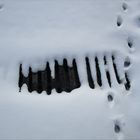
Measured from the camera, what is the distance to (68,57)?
2611mm

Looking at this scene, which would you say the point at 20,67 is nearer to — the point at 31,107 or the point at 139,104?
the point at 31,107

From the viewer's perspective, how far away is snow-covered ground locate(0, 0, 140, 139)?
7.21ft

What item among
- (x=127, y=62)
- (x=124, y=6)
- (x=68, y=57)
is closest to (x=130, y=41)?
(x=127, y=62)

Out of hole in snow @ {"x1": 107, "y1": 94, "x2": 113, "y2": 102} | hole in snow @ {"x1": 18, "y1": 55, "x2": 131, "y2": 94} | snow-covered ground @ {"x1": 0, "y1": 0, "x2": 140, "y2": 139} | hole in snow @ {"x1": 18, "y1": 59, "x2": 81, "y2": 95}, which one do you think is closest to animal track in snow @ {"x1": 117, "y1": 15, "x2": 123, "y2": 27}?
snow-covered ground @ {"x1": 0, "y1": 0, "x2": 140, "y2": 139}

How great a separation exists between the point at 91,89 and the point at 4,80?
0.58 metres

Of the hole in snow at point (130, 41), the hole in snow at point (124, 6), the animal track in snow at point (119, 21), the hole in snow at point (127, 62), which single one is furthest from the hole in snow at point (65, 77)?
the hole in snow at point (124, 6)

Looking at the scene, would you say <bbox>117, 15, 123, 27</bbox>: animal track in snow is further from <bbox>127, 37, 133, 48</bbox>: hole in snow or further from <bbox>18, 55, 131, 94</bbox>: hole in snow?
<bbox>18, 55, 131, 94</bbox>: hole in snow

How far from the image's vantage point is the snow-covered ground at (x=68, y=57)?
220 centimetres

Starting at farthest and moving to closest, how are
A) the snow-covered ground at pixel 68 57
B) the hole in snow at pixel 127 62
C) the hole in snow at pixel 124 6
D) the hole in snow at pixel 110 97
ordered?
the hole in snow at pixel 124 6, the hole in snow at pixel 127 62, the hole in snow at pixel 110 97, the snow-covered ground at pixel 68 57

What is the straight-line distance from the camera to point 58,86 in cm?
→ 244

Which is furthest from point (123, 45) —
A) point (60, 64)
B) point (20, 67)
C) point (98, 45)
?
point (20, 67)

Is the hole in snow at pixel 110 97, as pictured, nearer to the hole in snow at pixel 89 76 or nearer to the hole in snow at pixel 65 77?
the hole in snow at pixel 65 77

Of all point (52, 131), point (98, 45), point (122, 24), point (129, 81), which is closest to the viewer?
point (52, 131)

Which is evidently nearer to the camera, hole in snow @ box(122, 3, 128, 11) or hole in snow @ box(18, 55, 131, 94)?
hole in snow @ box(18, 55, 131, 94)
